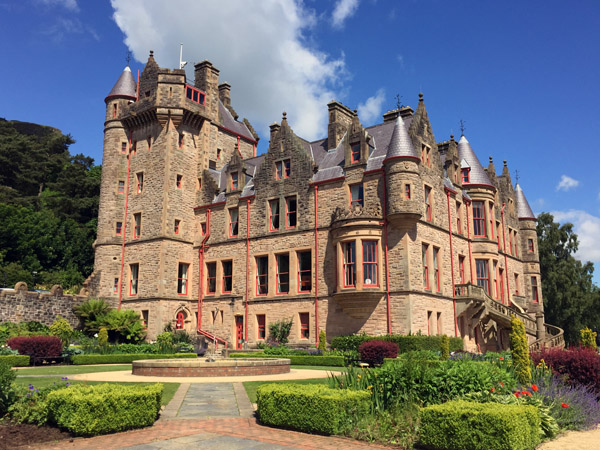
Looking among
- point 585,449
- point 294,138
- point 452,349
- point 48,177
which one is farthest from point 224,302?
point 48,177

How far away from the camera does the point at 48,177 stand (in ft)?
235

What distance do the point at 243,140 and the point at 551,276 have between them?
116ft

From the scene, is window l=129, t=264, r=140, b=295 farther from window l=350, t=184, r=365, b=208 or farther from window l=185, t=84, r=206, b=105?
window l=350, t=184, r=365, b=208

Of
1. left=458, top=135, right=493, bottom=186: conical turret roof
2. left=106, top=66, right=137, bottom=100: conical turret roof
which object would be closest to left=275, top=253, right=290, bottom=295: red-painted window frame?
left=458, top=135, right=493, bottom=186: conical turret roof

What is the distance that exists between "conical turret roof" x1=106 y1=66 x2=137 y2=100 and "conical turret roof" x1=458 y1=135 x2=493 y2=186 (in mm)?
27815

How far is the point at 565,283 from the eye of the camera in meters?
53.8

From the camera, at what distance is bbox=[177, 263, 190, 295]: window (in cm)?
3934

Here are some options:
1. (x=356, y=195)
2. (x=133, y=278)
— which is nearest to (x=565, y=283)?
(x=356, y=195)

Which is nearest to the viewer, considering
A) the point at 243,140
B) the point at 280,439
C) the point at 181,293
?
the point at 280,439

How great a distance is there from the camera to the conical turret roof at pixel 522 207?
4703cm

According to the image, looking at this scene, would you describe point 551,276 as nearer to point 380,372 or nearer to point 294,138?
point 294,138

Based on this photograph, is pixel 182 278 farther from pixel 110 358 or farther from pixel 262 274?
pixel 110 358

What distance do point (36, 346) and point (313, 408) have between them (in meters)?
20.3

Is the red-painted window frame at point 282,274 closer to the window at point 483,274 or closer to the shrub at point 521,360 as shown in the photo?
the window at point 483,274
